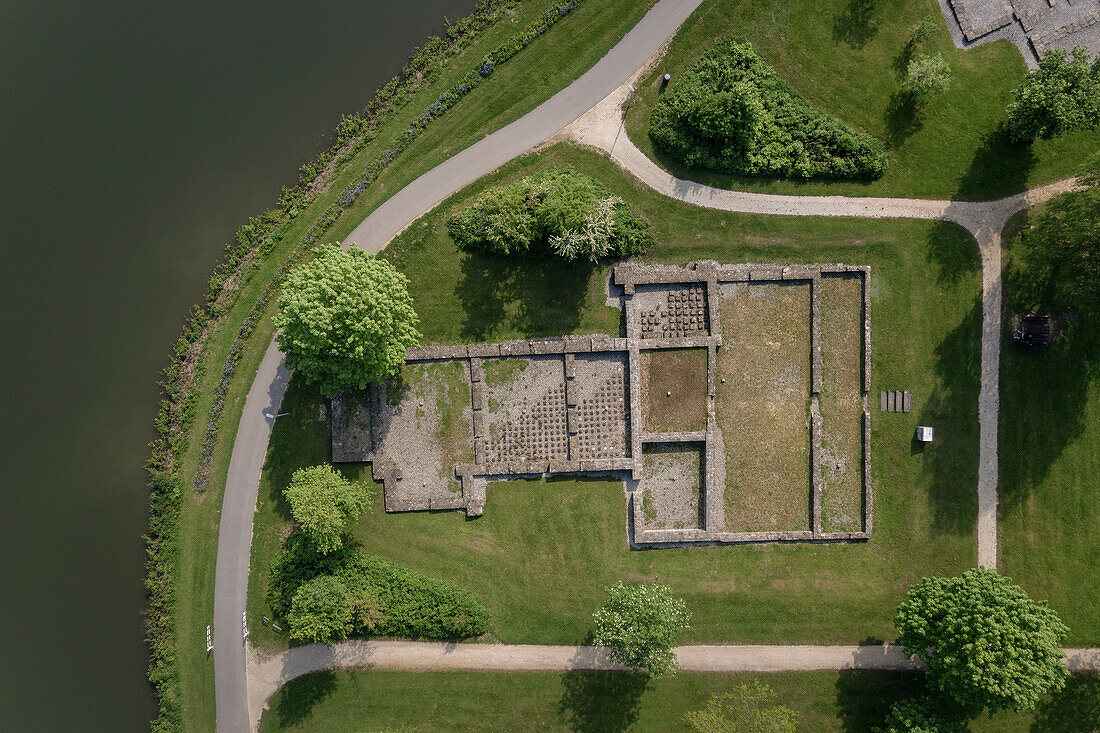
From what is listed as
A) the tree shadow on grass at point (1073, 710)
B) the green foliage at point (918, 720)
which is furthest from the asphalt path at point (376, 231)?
the tree shadow on grass at point (1073, 710)

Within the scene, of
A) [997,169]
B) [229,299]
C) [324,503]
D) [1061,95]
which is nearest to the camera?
[1061,95]

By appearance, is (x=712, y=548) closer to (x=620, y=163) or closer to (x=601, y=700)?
(x=601, y=700)

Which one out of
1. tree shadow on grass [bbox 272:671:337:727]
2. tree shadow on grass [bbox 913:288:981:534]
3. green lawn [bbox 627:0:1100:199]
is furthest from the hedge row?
tree shadow on grass [bbox 913:288:981:534]

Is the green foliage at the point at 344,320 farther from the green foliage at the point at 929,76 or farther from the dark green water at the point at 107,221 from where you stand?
the green foliage at the point at 929,76

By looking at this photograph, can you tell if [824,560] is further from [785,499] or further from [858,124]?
[858,124]

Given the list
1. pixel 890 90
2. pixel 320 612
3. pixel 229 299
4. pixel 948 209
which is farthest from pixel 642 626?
pixel 890 90

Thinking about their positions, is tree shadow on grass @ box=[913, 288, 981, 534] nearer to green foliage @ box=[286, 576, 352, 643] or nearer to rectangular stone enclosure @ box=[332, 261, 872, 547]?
rectangular stone enclosure @ box=[332, 261, 872, 547]
